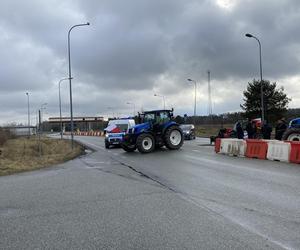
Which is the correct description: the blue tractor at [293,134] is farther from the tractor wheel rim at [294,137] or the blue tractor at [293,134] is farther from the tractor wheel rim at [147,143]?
the tractor wheel rim at [147,143]

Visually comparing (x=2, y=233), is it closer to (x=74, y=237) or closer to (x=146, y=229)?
(x=74, y=237)

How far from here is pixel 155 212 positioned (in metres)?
8.41

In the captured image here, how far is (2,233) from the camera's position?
23.4 feet

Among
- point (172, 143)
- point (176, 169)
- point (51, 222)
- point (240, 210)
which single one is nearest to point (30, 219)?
point (51, 222)

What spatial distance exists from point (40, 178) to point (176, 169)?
15.6 feet

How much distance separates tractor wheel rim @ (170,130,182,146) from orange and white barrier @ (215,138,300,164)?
3.53 m

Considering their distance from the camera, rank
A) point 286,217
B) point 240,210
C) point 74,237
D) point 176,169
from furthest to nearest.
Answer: point 176,169, point 240,210, point 286,217, point 74,237

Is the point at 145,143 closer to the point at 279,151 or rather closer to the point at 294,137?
the point at 294,137

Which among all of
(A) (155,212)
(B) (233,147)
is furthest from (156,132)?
(A) (155,212)

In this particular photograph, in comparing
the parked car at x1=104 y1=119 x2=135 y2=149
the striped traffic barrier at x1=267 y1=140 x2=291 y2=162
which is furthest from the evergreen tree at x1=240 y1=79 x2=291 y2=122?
the striped traffic barrier at x1=267 y1=140 x2=291 y2=162

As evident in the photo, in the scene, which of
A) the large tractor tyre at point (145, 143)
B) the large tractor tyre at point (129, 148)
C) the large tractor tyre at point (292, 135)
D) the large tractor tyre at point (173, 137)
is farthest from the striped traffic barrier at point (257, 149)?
the large tractor tyre at point (129, 148)

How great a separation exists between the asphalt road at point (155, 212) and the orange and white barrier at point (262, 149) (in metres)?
4.07

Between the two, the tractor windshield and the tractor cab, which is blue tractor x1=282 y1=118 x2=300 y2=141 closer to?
the tractor cab

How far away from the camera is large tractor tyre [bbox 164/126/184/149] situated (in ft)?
92.0
